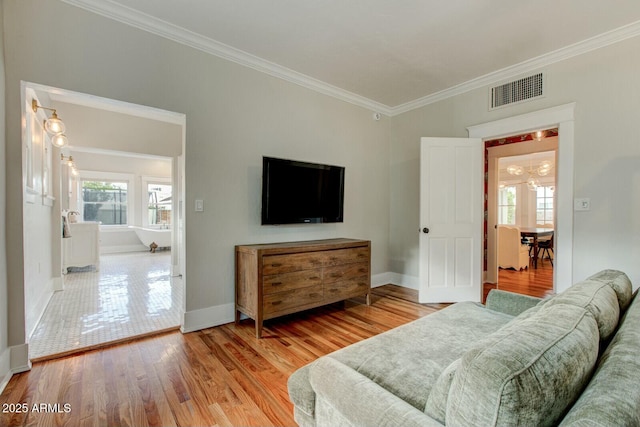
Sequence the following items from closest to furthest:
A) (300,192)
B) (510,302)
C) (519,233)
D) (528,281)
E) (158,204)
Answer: (510,302) < (300,192) < (528,281) < (519,233) < (158,204)

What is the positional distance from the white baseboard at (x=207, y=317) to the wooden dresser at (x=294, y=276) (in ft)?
0.30

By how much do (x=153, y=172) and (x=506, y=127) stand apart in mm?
8358

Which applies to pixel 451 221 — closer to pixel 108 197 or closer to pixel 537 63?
pixel 537 63

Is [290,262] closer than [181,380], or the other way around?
[181,380]

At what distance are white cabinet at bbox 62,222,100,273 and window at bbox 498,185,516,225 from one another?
34.3ft

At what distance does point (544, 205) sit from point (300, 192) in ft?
28.2

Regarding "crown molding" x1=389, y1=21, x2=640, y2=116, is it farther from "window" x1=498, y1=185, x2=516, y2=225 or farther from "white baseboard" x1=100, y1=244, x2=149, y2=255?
"white baseboard" x1=100, y1=244, x2=149, y2=255

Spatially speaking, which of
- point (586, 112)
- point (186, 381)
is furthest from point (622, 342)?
point (586, 112)

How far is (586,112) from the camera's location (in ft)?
9.36

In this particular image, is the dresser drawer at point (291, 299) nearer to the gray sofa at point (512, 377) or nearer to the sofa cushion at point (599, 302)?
the gray sofa at point (512, 377)

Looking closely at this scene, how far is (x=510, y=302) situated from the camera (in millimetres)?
1943

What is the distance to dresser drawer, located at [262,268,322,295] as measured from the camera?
2.74 metres

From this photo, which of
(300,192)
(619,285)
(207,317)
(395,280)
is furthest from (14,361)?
(395,280)

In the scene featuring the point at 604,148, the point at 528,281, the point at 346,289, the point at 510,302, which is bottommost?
the point at 528,281
